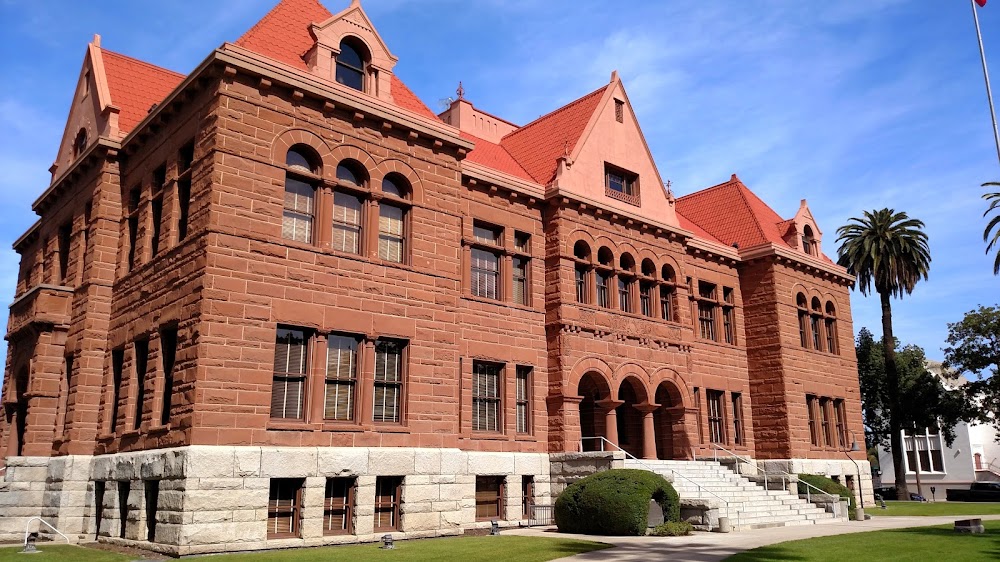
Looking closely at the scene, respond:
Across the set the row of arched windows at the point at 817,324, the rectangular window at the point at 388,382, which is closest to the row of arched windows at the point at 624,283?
the rectangular window at the point at 388,382

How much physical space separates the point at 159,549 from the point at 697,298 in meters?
22.5

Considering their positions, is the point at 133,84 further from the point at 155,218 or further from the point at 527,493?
the point at 527,493

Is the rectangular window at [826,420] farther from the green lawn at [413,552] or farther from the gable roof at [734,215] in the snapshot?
the green lawn at [413,552]

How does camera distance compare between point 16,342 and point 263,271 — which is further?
point 16,342

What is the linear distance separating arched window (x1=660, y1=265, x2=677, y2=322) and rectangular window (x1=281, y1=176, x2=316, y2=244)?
14.8 m

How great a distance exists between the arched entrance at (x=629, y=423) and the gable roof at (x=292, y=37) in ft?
41.2

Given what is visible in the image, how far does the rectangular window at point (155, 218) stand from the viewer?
68.3 feet

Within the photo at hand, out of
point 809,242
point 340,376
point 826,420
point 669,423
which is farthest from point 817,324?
point 340,376

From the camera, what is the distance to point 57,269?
25500 mm

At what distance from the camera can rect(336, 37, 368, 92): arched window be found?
834 inches

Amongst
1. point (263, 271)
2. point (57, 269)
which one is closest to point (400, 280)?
point (263, 271)

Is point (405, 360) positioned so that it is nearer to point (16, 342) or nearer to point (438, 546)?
point (438, 546)

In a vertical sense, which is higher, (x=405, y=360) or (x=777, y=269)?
(x=777, y=269)

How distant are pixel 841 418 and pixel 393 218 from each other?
85.2ft
